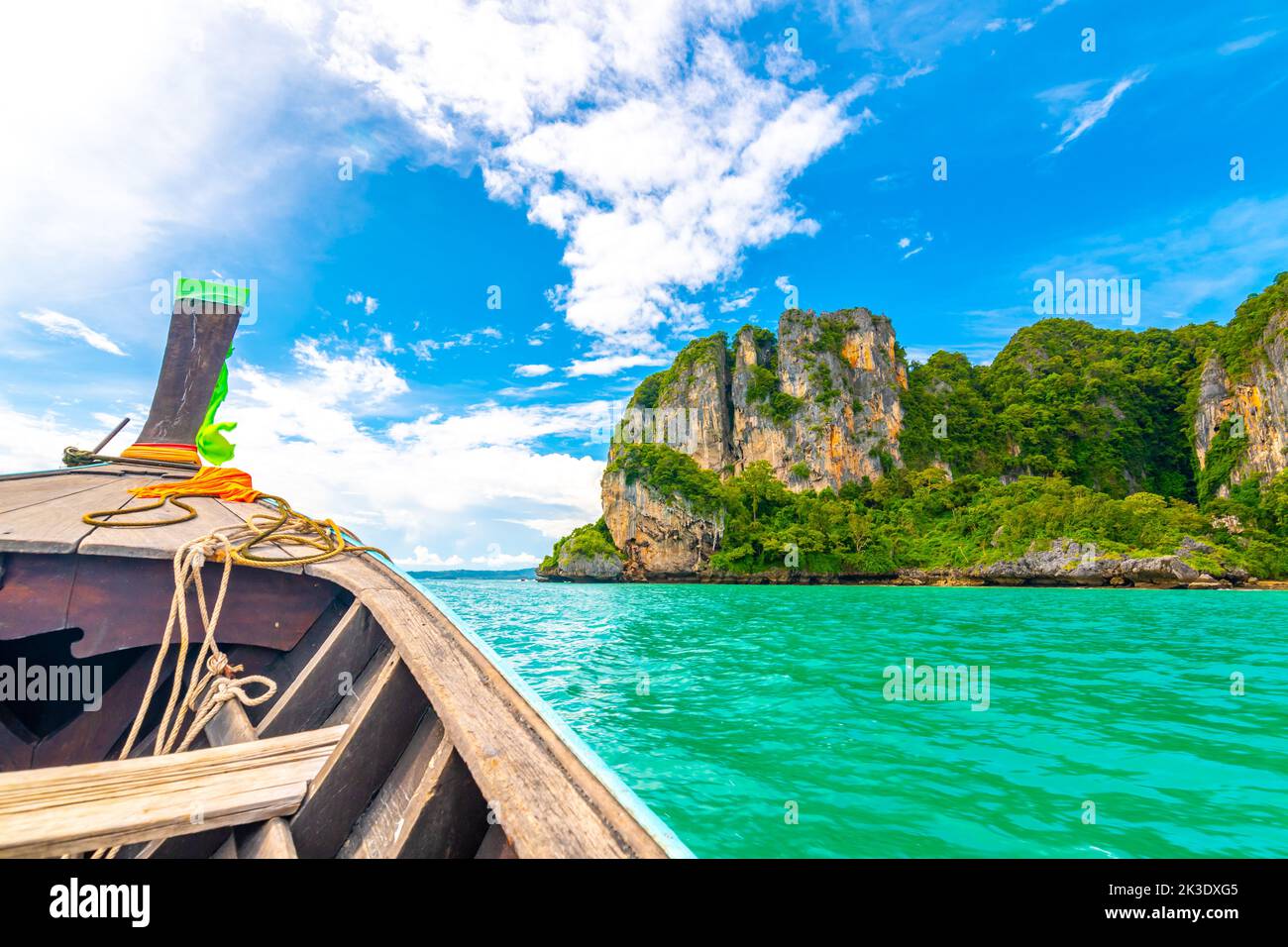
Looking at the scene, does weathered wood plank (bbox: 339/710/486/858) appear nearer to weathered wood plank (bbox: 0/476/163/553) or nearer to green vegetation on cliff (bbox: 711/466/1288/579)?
weathered wood plank (bbox: 0/476/163/553)

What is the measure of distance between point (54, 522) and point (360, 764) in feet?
7.39

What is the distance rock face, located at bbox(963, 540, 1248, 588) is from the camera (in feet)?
Answer: 111

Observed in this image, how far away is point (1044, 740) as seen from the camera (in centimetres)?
447

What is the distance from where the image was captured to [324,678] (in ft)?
7.40

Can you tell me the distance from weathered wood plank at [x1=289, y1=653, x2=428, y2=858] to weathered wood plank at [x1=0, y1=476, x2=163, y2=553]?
5.74 feet

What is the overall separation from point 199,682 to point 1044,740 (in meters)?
6.03

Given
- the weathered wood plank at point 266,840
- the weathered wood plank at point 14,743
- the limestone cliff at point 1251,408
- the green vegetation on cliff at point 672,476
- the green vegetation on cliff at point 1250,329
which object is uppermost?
the green vegetation on cliff at point 1250,329

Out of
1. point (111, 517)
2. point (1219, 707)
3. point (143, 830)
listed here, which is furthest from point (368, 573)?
point (1219, 707)

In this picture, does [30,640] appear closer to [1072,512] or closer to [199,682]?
[199,682]

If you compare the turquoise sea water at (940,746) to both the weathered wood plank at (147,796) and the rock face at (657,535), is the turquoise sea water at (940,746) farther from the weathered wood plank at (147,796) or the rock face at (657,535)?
the rock face at (657,535)

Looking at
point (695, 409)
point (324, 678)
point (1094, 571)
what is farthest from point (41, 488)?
point (695, 409)

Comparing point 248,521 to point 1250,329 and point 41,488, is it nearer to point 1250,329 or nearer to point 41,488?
point 41,488

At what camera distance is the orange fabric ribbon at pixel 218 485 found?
3.18 metres

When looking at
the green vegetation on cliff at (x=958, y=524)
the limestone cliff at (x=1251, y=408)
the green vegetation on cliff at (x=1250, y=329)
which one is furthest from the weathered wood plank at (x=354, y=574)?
the green vegetation on cliff at (x=1250, y=329)
